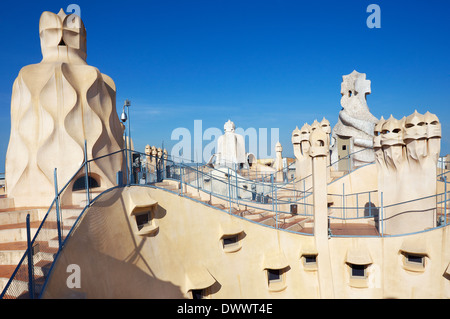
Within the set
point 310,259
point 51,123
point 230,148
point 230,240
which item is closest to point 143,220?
point 230,240

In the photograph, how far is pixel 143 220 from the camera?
7434 mm

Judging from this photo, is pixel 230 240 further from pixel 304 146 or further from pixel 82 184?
pixel 304 146

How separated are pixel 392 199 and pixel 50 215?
8775 mm

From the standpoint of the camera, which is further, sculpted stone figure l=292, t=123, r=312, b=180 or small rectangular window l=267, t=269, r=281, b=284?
sculpted stone figure l=292, t=123, r=312, b=180

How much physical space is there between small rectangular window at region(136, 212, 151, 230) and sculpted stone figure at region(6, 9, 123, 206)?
2.19m

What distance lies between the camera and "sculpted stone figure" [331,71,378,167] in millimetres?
14883

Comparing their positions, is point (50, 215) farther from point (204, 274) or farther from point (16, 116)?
point (16, 116)

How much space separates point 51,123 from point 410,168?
1036 centimetres

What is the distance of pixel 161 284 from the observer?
7.26 meters

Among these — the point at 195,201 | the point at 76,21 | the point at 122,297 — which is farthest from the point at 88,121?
the point at 122,297

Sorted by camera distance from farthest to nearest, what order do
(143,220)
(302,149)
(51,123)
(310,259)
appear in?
1. (302,149)
2. (310,259)
3. (51,123)
4. (143,220)

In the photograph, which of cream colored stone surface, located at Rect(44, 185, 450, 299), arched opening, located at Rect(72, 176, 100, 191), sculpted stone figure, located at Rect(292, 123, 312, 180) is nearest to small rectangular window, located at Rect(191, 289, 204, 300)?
cream colored stone surface, located at Rect(44, 185, 450, 299)

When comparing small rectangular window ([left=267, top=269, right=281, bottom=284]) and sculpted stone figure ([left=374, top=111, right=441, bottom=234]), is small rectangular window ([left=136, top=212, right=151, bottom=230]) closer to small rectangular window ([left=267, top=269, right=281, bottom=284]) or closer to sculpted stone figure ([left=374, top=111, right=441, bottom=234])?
small rectangular window ([left=267, top=269, right=281, bottom=284])

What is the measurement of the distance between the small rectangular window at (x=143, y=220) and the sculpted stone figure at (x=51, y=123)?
2.19m
